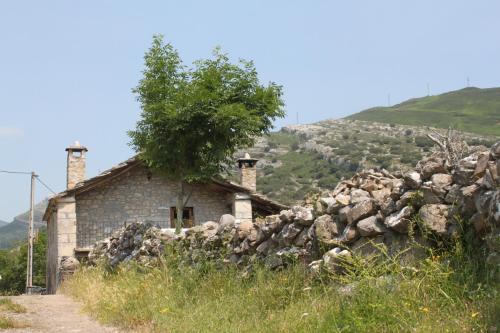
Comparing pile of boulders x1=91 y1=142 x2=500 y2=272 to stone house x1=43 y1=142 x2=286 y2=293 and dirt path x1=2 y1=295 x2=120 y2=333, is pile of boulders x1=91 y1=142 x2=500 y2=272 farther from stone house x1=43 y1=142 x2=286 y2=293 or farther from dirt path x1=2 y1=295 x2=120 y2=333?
stone house x1=43 y1=142 x2=286 y2=293

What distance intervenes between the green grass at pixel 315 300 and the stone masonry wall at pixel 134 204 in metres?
13.1

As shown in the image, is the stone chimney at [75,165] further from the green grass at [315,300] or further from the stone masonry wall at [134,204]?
the green grass at [315,300]

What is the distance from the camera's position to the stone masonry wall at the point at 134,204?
2255cm

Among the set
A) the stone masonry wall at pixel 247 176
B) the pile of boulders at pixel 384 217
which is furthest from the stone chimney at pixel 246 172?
the pile of boulders at pixel 384 217

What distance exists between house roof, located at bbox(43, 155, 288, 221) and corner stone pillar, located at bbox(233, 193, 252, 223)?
0.21 m

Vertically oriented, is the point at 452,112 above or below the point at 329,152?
above

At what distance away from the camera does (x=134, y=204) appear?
75.4 ft

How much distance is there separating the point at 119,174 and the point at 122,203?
3.80 ft

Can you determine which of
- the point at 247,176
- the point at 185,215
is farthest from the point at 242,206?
the point at 185,215

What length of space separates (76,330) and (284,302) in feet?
10.6

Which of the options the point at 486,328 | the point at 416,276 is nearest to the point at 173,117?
the point at 416,276

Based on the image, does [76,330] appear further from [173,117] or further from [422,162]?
[173,117]

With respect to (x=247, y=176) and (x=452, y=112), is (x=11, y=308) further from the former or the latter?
(x=452, y=112)

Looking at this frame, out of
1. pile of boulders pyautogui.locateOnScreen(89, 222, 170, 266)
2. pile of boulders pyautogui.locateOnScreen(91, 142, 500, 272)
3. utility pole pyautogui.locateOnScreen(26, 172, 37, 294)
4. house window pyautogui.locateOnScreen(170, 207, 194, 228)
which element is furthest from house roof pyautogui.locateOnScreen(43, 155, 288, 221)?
pile of boulders pyautogui.locateOnScreen(91, 142, 500, 272)
